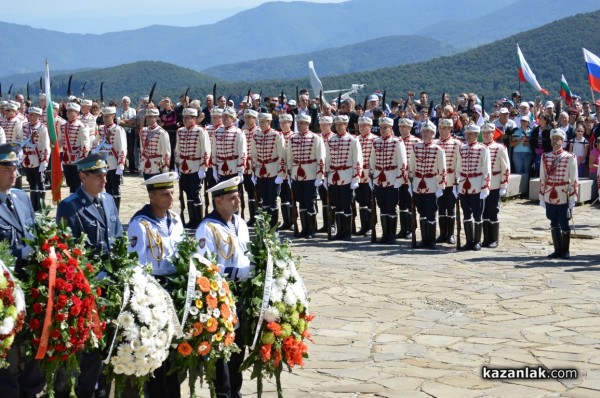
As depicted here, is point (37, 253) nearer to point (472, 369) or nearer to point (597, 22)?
point (472, 369)

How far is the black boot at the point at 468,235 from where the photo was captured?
17.0m

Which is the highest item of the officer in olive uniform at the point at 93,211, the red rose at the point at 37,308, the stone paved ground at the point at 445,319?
the officer in olive uniform at the point at 93,211

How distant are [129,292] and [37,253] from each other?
684mm

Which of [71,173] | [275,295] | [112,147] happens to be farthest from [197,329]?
[71,173]

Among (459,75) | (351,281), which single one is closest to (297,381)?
(351,281)

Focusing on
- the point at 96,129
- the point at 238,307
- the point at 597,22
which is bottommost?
→ the point at 238,307

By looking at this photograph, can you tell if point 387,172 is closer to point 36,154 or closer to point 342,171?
point 342,171

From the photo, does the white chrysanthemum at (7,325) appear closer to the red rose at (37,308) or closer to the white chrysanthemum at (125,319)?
the red rose at (37,308)

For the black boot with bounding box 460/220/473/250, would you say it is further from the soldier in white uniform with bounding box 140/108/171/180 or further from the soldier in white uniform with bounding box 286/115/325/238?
the soldier in white uniform with bounding box 140/108/171/180

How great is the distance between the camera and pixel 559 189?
15992 mm

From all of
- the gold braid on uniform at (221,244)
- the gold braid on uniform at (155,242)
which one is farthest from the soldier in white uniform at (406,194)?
the gold braid on uniform at (155,242)

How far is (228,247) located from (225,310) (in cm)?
74

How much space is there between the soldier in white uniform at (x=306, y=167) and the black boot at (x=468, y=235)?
236cm

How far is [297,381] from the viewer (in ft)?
32.4
